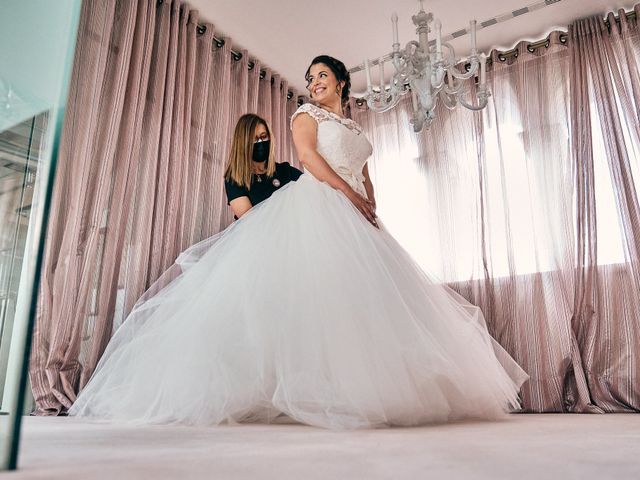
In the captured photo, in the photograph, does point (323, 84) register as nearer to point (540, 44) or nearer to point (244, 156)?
point (244, 156)

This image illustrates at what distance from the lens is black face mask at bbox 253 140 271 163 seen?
2.71 meters

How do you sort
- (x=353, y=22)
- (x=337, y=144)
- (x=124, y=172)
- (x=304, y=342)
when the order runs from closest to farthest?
(x=304, y=342)
(x=337, y=144)
(x=124, y=172)
(x=353, y=22)

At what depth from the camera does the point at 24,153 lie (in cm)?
65

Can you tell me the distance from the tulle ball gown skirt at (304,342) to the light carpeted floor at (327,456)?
0.81 feet

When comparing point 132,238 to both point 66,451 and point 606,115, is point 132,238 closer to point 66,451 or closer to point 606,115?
point 66,451

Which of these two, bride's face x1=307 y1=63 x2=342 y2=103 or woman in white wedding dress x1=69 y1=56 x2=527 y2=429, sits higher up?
bride's face x1=307 y1=63 x2=342 y2=103

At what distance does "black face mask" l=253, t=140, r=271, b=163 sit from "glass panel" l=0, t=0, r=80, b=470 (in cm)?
205

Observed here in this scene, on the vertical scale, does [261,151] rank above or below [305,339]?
above

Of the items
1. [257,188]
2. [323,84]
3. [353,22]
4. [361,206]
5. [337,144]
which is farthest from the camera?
[353,22]

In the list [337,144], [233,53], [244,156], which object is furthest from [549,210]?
[233,53]

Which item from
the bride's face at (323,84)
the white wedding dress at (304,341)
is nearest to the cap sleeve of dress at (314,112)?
the bride's face at (323,84)

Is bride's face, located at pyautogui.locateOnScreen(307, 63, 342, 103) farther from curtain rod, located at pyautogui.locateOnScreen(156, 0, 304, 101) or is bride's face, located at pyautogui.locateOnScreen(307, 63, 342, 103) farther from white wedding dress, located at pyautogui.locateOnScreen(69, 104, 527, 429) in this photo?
curtain rod, located at pyautogui.locateOnScreen(156, 0, 304, 101)

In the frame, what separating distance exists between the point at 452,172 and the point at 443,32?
0.93 meters

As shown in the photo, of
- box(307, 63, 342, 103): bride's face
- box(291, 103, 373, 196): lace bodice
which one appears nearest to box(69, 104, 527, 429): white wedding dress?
box(291, 103, 373, 196): lace bodice
